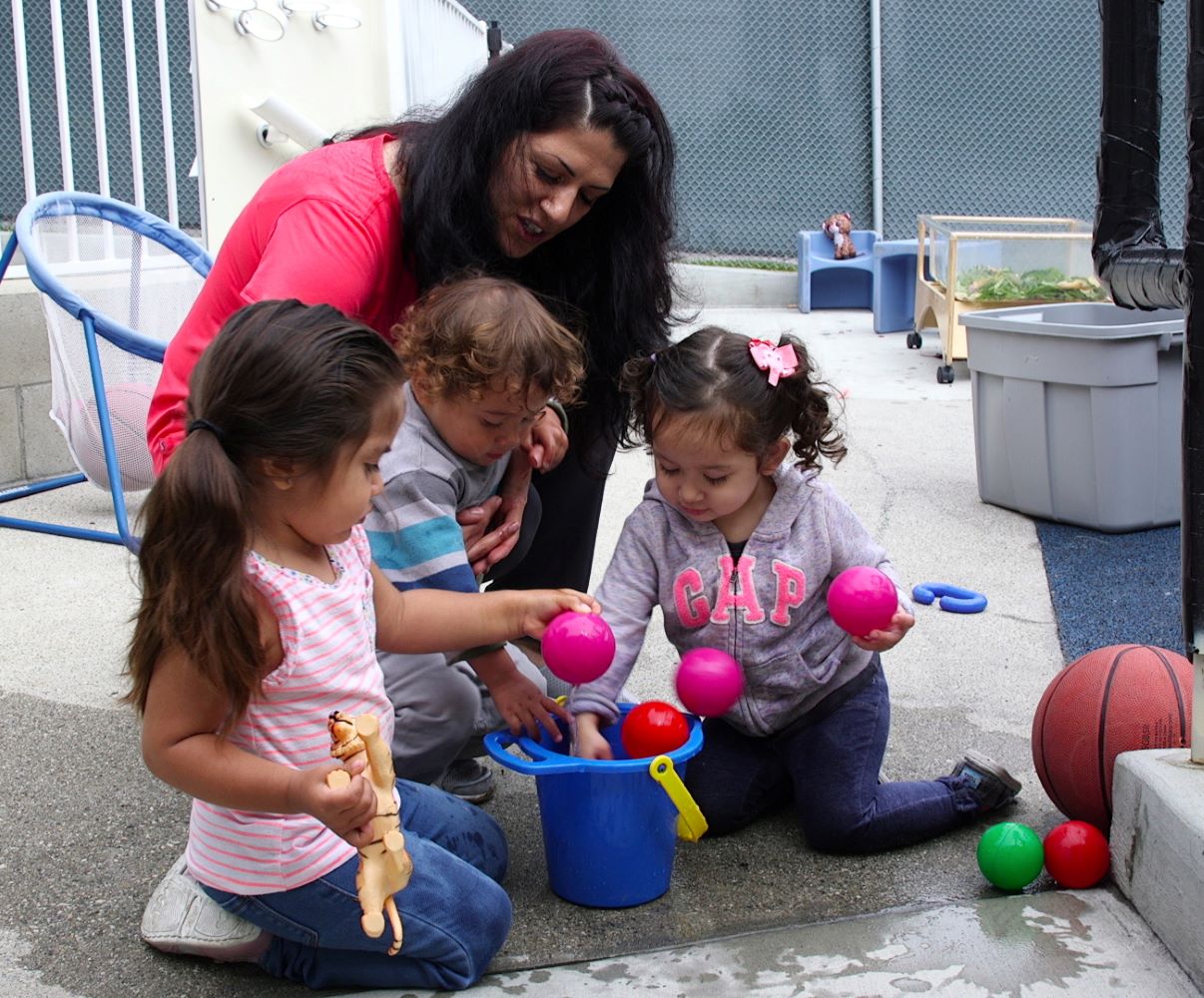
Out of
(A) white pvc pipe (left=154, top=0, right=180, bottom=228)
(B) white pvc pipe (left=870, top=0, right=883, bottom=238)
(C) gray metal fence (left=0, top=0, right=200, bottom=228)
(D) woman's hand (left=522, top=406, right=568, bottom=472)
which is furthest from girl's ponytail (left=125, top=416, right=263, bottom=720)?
(B) white pvc pipe (left=870, top=0, right=883, bottom=238)

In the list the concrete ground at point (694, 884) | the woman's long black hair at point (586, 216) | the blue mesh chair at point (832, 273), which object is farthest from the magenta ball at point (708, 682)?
the blue mesh chair at point (832, 273)

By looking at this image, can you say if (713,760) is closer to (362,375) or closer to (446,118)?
(362,375)

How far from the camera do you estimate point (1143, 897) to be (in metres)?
2.09

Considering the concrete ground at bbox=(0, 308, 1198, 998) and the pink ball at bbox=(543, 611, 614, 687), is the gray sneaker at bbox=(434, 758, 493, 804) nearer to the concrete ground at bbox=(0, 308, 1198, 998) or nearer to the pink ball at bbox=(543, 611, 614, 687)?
the concrete ground at bbox=(0, 308, 1198, 998)

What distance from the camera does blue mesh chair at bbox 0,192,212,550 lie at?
387cm

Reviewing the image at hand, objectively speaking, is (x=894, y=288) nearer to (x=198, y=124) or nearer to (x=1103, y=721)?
(x=198, y=124)

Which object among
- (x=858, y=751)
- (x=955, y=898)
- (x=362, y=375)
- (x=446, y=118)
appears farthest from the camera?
(x=446, y=118)

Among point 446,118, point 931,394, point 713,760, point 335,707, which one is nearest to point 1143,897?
point 713,760

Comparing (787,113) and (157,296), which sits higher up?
(787,113)

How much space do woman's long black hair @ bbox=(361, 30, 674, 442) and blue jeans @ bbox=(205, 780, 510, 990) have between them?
1171mm

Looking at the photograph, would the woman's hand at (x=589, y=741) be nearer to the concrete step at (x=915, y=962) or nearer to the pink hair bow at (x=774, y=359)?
the concrete step at (x=915, y=962)

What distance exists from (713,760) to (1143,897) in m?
0.80

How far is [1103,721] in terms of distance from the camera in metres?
2.36

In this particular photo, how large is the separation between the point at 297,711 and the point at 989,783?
1356mm
